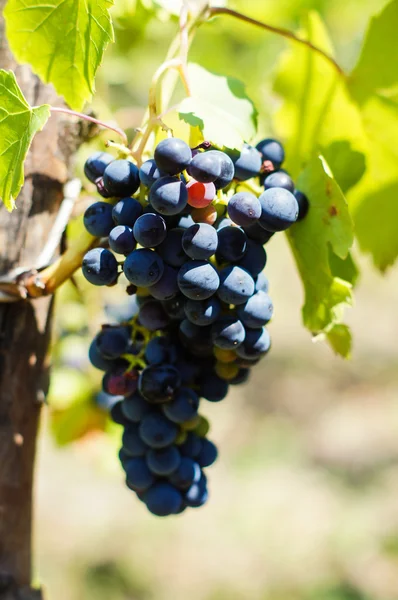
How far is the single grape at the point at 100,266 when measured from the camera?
33.1 inches

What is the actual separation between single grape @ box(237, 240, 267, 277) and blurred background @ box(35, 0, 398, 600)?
0.80 meters

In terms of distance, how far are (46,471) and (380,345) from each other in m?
3.32

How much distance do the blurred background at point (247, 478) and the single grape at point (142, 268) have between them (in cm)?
83

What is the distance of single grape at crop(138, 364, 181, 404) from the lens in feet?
2.99

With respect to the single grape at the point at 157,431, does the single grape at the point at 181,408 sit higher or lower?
higher

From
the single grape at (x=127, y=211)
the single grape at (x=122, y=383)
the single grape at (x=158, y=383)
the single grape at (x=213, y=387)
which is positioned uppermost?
the single grape at (x=127, y=211)

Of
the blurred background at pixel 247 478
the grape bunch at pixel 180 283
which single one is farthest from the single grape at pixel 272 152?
the blurred background at pixel 247 478

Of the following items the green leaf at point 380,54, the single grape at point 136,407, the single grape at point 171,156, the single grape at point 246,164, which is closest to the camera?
the single grape at point 171,156

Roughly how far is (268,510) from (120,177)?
3.84 metres

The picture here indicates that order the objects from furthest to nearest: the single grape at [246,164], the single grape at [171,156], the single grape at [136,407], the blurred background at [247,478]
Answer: the blurred background at [247,478], the single grape at [136,407], the single grape at [246,164], the single grape at [171,156]

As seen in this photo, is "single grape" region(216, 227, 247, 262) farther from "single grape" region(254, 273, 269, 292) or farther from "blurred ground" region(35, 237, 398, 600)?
"blurred ground" region(35, 237, 398, 600)

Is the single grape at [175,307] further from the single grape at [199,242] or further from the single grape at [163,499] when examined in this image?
the single grape at [163,499]

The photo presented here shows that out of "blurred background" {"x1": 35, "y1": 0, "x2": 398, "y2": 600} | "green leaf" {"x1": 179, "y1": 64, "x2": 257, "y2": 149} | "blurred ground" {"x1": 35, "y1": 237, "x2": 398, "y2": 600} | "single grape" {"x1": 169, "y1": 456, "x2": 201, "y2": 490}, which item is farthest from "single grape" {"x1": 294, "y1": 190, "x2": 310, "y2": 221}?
"blurred ground" {"x1": 35, "y1": 237, "x2": 398, "y2": 600}

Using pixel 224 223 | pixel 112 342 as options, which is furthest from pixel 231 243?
pixel 112 342
